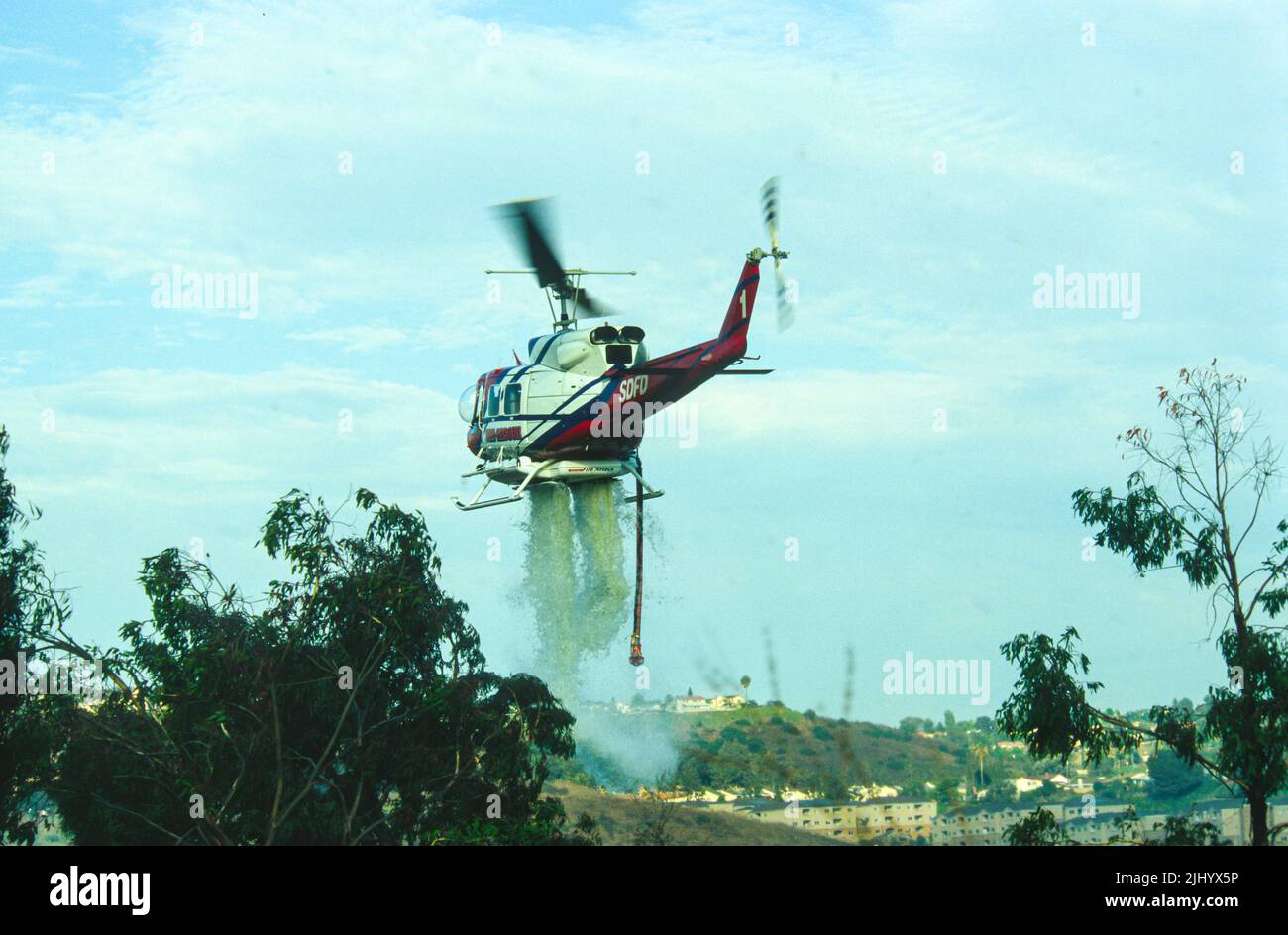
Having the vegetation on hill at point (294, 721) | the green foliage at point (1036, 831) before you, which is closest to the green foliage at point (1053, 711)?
the green foliage at point (1036, 831)

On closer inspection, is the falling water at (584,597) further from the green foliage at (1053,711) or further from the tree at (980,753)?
the green foliage at (1053,711)

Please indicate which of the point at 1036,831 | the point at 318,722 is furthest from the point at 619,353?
the point at 1036,831

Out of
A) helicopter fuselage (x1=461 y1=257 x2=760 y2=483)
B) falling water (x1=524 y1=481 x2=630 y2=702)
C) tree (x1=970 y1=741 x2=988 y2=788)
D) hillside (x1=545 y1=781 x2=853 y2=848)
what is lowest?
hillside (x1=545 y1=781 x2=853 y2=848)

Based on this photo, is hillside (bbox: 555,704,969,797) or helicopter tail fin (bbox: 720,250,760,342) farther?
hillside (bbox: 555,704,969,797)

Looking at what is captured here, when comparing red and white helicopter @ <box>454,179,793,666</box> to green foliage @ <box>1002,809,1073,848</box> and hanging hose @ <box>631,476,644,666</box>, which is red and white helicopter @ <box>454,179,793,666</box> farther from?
green foliage @ <box>1002,809,1073,848</box>

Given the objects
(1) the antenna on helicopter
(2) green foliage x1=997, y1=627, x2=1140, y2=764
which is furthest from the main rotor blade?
(2) green foliage x1=997, y1=627, x2=1140, y2=764
